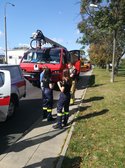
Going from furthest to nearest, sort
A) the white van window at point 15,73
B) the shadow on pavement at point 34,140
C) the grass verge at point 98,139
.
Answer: the white van window at point 15,73 < the shadow on pavement at point 34,140 < the grass verge at point 98,139

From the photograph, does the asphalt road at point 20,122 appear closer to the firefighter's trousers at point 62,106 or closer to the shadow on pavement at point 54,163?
the firefighter's trousers at point 62,106

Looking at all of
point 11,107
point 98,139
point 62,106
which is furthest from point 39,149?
point 11,107

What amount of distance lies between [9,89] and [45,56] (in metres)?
9.60

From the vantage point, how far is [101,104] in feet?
42.6

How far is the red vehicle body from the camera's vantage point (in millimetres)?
17889

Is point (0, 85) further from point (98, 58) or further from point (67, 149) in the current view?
point (98, 58)

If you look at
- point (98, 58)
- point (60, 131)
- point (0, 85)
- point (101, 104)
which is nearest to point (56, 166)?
point (60, 131)

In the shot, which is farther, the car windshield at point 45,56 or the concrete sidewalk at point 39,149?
the car windshield at point 45,56

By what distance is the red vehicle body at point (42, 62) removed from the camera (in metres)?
17.9

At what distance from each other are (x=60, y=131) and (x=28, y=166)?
2748mm

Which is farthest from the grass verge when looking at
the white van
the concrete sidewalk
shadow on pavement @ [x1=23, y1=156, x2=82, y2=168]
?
the white van

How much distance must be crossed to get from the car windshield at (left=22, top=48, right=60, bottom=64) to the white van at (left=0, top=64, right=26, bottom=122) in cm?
647

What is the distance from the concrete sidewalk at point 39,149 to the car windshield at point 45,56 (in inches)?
365

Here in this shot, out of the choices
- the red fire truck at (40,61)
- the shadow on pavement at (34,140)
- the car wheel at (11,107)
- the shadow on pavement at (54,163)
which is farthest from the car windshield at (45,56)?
the shadow on pavement at (54,163)
